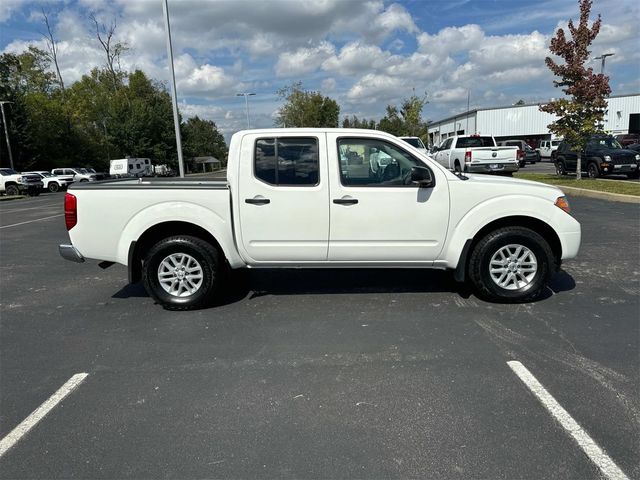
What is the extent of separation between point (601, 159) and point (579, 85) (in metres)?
3.35

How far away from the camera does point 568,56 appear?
672 inches

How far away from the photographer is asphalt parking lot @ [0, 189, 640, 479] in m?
2.63

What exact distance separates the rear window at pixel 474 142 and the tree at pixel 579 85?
2.67m

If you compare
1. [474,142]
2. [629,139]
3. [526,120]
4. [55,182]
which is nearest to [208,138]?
[526,120]

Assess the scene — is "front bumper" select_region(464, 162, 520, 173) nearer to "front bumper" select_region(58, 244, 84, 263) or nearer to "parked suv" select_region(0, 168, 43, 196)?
"front bumper" select_region(58, 244, 84, 263)

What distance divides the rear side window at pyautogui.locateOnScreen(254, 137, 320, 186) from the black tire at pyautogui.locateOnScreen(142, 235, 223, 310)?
3.23ft

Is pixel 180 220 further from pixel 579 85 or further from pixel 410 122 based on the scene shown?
pixel 410 122

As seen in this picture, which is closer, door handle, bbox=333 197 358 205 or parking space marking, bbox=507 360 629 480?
parking space marking, bbox=507 360 629 480

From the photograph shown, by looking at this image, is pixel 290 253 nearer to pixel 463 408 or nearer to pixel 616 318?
pixel 463 408

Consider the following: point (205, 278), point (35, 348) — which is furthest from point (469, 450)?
point (35, 348)

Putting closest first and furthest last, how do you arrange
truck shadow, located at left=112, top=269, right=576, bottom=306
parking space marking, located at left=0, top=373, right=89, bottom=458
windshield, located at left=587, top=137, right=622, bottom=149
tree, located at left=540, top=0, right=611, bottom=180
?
parking space marking, located at left=0, top=373, right=89, bottom=458 → truck shadow, located at left=112, top=269, right=576, bottom=306 → tree, located at left=540, top=0, right=611, bottom=180 → windshield, located at left=587, top=137, right=622, bottom=149

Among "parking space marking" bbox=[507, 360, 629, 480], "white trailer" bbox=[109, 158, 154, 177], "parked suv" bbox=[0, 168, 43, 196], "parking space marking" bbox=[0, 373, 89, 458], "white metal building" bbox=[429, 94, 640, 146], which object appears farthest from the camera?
"white metal building" bbox=[429, 94, 640, 146]

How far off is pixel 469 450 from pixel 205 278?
3.23 meters

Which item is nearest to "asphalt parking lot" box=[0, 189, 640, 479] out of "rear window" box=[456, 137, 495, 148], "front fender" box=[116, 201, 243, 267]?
"front fender" box=[116, 201, 243, 267]
